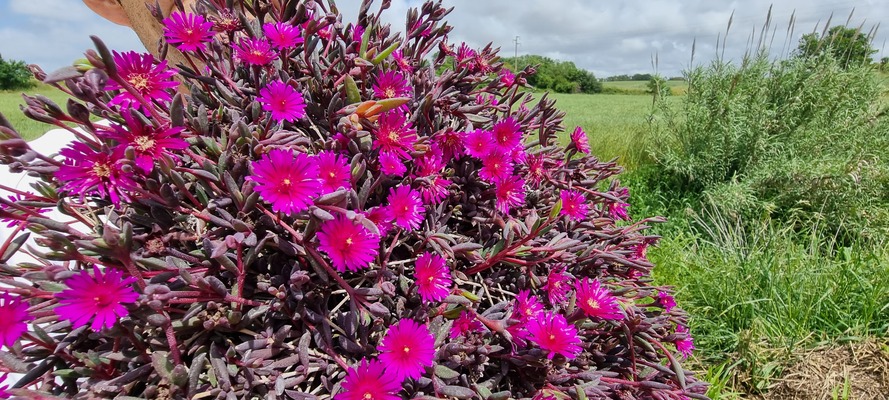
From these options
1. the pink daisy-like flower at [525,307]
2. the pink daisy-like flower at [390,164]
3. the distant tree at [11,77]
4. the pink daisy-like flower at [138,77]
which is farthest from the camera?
the distant tree at [11,77]

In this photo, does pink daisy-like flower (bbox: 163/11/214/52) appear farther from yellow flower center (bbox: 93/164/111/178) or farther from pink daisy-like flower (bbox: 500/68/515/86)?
pink daisy-like flower (bbox: 500/68/515/86)

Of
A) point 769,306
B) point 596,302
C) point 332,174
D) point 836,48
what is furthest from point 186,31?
point 836,48

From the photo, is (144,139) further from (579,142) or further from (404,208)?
(579,142)

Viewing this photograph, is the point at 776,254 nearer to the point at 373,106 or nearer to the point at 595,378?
the point at 595,378

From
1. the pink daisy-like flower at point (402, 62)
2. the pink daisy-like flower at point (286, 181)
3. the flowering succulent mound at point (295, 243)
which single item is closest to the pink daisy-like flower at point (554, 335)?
the flowering succulent mound at point (295, 243)

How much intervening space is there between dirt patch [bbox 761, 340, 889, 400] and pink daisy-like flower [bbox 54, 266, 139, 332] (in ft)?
7.93

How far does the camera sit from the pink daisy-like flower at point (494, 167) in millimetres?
897

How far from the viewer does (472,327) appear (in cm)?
81

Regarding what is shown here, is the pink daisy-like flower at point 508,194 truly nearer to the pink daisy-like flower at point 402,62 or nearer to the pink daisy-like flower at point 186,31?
the pink daisy-like flower at point 402,62

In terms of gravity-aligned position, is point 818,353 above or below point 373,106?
below

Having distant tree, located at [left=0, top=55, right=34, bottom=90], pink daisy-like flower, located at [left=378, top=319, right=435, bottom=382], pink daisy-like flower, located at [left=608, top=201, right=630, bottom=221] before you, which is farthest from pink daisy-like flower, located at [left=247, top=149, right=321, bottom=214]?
distant tree, located at [left=0, top=55, right=34, bottom=90]

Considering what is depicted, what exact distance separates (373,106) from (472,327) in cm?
38

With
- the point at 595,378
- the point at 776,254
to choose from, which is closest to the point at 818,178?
the point at 776,254

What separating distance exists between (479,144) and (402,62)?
0.27 m
